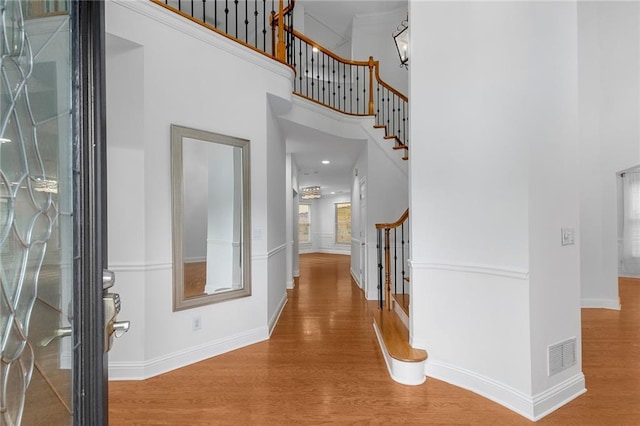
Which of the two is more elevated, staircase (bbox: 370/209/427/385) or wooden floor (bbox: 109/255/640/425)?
staircase (bbox: 370/209/427/385)

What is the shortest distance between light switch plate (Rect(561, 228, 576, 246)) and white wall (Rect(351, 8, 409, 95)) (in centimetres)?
464

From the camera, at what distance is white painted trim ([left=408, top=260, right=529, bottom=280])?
2.10 meters

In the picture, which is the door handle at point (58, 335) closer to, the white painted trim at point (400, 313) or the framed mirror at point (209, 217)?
the framed mirror at point (209, 217)

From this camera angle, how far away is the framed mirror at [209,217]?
2762 mm

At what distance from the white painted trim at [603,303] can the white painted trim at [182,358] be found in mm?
4628

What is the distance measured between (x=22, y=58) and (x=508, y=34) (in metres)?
2.65

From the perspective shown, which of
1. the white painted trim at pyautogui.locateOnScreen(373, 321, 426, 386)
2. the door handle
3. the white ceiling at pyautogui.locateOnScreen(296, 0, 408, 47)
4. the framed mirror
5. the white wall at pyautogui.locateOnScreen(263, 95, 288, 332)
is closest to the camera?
the door handle

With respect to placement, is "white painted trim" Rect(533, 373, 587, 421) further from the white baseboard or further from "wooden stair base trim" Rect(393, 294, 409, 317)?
"wooden stair base trim" Rect(393, 294, 409, 317)

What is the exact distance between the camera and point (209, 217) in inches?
119

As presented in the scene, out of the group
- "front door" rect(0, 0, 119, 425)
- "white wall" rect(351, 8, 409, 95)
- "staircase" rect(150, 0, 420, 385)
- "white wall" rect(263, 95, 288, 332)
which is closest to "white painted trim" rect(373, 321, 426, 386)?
"staircase" rect(150, 0, 420, 385)

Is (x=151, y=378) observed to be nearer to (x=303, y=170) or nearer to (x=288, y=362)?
(x=288, y=362)

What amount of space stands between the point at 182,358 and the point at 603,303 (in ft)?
18.3

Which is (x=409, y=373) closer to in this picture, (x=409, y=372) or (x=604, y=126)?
A: (x=409, y=372)

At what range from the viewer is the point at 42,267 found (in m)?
0.80
